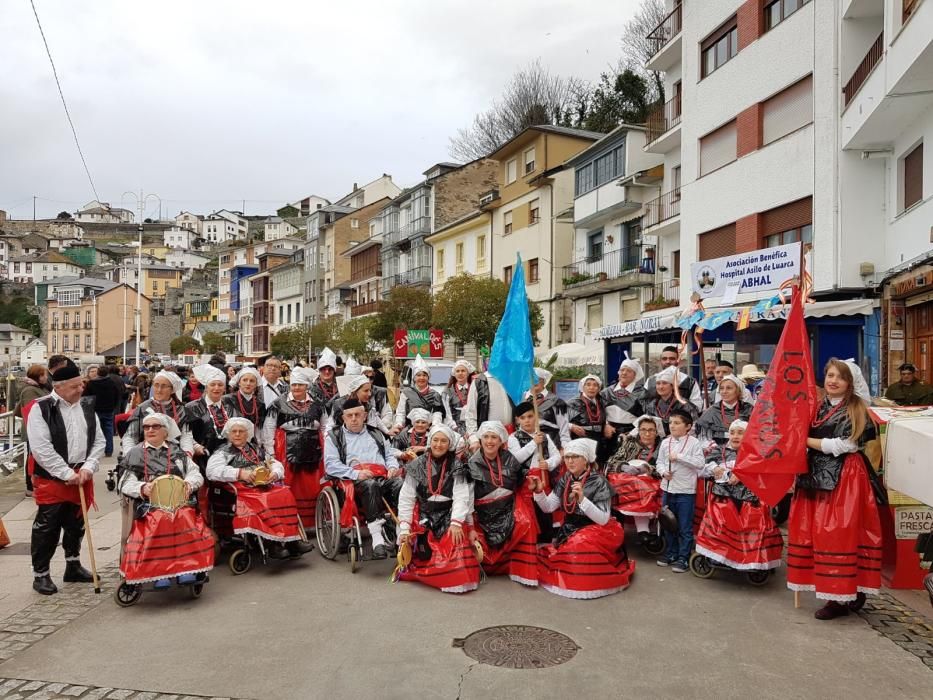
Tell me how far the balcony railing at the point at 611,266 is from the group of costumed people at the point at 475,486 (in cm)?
1789

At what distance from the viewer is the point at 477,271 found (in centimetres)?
3941

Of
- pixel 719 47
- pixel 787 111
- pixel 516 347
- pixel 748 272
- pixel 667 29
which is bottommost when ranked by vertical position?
pixel 516 347

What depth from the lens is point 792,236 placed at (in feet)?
58.1

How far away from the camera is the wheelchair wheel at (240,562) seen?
7129 mm

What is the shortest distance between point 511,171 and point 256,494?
103 feet

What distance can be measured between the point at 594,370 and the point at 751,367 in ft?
43.6

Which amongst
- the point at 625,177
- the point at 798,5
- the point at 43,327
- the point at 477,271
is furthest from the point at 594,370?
the point at 43,327

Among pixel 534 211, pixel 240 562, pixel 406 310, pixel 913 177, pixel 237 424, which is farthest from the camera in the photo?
pixel 406 310

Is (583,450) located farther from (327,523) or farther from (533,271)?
(533,271)

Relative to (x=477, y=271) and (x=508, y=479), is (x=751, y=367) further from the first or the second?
(x=477, y=271)

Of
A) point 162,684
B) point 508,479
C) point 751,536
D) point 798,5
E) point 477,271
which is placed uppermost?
point 798,5

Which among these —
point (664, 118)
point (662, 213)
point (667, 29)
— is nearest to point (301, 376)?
point (662, 213)

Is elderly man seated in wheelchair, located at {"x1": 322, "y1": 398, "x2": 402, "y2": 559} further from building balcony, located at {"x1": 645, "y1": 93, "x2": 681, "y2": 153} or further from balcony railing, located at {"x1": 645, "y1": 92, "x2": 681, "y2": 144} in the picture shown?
balcony railing, located at {"x1": 645, "y1": 92, "x2": 681, "y2": 144}

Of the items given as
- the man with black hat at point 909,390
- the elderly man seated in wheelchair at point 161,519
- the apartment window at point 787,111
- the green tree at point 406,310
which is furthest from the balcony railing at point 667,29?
the elderly man seated in wheelchair at point 161,519
